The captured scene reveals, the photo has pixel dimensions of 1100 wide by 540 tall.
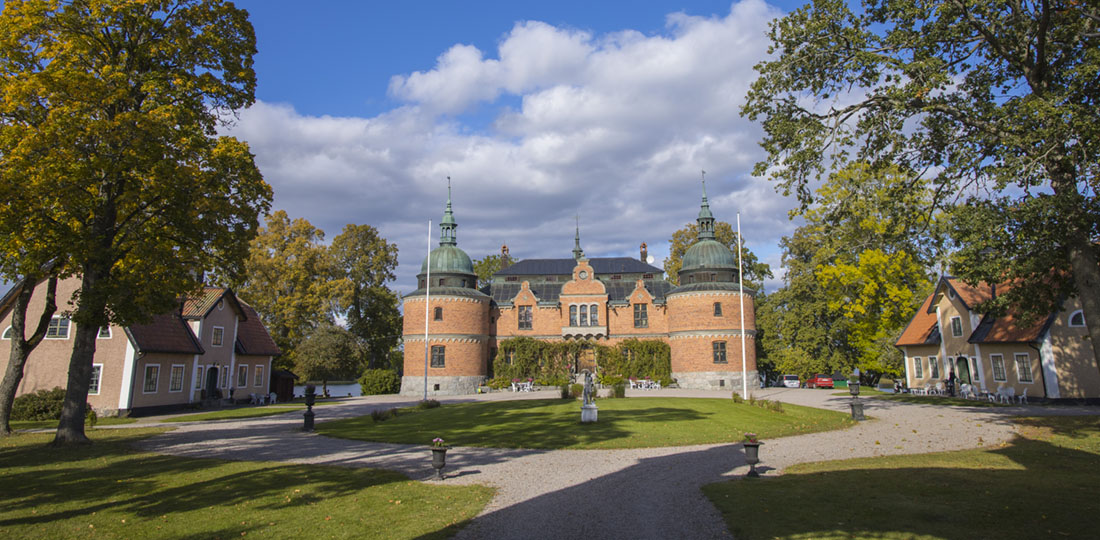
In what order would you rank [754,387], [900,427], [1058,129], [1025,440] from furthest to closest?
[754,387] < [900,427] < [1025,440] < [1058,129]

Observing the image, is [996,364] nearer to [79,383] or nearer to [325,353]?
[79,383]

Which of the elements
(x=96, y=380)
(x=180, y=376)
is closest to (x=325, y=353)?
(x=180, y=376)

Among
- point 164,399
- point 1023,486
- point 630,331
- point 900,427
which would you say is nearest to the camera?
point 1023,486

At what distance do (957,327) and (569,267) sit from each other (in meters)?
31.8

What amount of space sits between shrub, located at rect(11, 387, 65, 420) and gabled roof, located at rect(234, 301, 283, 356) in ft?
31.1

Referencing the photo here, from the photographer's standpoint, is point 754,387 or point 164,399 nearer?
point 164,399

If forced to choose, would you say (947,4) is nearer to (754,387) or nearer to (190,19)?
(190,19)

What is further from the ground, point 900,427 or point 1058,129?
point 1058,129

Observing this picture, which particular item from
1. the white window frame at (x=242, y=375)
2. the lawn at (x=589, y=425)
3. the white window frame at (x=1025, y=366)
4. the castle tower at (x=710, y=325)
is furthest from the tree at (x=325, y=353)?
the white window frame at (x=1025, y=366)

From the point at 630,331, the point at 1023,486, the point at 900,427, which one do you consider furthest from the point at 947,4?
the point at 630,331

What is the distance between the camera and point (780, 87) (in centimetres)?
1473

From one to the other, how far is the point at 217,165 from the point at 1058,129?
1926 cm

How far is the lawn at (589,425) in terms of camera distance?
52.6 feet

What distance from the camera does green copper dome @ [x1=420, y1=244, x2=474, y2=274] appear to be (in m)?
45.9
